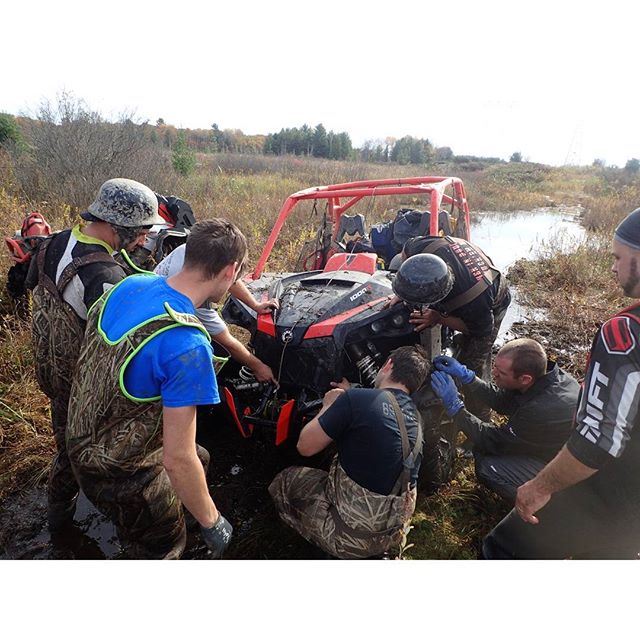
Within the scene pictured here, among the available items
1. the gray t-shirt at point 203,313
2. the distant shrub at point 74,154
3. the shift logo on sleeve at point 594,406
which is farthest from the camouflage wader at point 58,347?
the distant shrub at point 74,154

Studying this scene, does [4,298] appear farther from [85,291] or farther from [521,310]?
[521,310]

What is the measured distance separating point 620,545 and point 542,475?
2.02 ft

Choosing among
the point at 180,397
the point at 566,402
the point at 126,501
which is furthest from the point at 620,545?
the point at 126,501

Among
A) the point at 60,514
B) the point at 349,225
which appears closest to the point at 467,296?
the point at 349,225

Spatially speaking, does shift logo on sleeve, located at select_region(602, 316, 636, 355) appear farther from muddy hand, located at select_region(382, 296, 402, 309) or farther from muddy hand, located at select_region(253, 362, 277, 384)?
muddy hand, located at select_region(253, 362, 277, 384)

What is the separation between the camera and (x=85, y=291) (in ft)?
7.68

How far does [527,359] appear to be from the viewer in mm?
2760

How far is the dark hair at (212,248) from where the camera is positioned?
5.61 feet

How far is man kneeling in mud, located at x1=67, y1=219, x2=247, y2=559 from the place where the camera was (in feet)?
5.23

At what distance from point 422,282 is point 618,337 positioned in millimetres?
1273

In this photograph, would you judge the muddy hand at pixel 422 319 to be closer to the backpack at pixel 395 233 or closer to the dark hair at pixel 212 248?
the dark hair at pixel 212 248

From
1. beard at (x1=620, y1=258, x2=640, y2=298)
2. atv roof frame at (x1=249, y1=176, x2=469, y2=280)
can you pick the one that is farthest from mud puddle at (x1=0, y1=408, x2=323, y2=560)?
beard at (x1=620, y1=258, x2=640, y2=298)

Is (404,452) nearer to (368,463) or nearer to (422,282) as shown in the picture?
(368,463)

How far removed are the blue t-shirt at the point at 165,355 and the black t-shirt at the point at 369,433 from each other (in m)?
0.79
